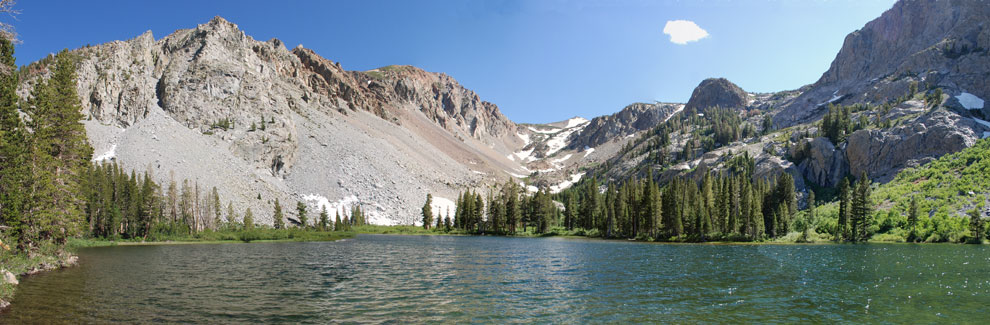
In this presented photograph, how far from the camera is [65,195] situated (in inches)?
1484

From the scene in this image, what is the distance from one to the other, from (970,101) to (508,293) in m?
223

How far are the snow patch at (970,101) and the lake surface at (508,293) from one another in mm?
174379

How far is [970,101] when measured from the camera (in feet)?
541

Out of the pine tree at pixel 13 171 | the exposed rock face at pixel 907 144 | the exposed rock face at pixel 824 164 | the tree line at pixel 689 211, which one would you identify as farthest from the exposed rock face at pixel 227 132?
the exposed rock face at pixel 907 144

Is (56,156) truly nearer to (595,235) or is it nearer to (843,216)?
(595,235)

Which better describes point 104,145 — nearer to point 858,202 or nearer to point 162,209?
point 162,209

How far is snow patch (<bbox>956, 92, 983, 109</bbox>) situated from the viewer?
6321 inches

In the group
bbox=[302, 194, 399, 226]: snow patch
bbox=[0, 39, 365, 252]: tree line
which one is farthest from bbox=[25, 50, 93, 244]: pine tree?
bbox=[302, 194, 399, 226]: snow patch

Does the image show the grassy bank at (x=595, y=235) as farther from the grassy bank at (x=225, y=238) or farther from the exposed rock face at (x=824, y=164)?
the exposed rock face at (x=824, y=164)

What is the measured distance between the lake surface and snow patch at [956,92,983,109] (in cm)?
17438

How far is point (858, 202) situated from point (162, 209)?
13785cm

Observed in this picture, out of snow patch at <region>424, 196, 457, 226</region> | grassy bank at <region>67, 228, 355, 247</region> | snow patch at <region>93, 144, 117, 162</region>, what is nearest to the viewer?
grassy bank at <region>67, 228, 355, 247</region>

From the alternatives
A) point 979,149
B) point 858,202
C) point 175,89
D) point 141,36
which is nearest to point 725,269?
point 858,202

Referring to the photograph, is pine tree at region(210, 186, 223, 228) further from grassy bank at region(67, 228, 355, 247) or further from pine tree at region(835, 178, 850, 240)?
pine tree at region(835, 178, 850, 240)
